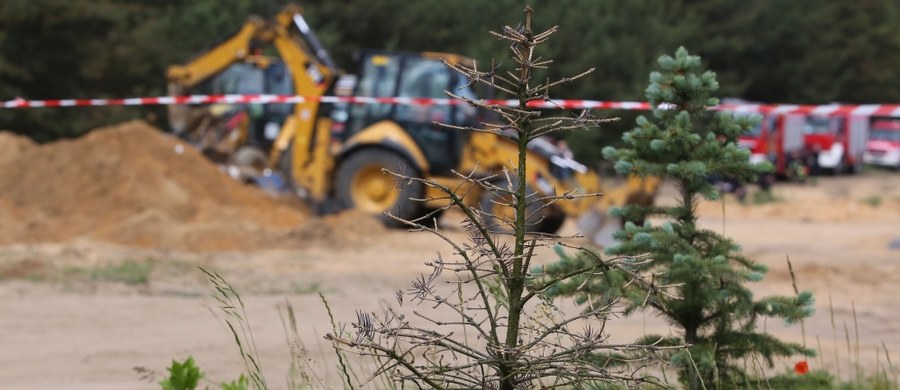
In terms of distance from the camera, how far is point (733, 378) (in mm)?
5469

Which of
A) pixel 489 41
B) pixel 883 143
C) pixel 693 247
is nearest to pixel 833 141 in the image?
pixel 883 143

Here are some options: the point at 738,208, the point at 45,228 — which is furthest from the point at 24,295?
the point at 738,208

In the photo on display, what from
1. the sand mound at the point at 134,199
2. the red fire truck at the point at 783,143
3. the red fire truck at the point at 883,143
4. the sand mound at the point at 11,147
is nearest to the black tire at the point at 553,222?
the sand mound at the point at 134,199

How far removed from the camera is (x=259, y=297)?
12.5m

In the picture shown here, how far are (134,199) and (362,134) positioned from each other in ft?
12.2

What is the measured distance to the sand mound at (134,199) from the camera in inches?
706

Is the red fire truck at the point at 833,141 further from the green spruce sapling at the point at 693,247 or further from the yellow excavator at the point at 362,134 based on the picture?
the green spruce sapling at the point at 693,247

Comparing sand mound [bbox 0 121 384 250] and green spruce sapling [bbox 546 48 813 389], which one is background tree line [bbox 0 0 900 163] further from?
green spruce sapling [bbox 546 48 813 389]

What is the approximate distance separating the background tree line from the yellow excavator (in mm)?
1483

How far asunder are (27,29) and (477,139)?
49.8ft

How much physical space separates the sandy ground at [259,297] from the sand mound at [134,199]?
66 centimetres

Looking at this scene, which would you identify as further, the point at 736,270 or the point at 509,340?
the point at 736,270

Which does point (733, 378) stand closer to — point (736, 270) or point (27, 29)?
point (736, 270)

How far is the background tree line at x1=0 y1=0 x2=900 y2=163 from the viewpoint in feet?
104
